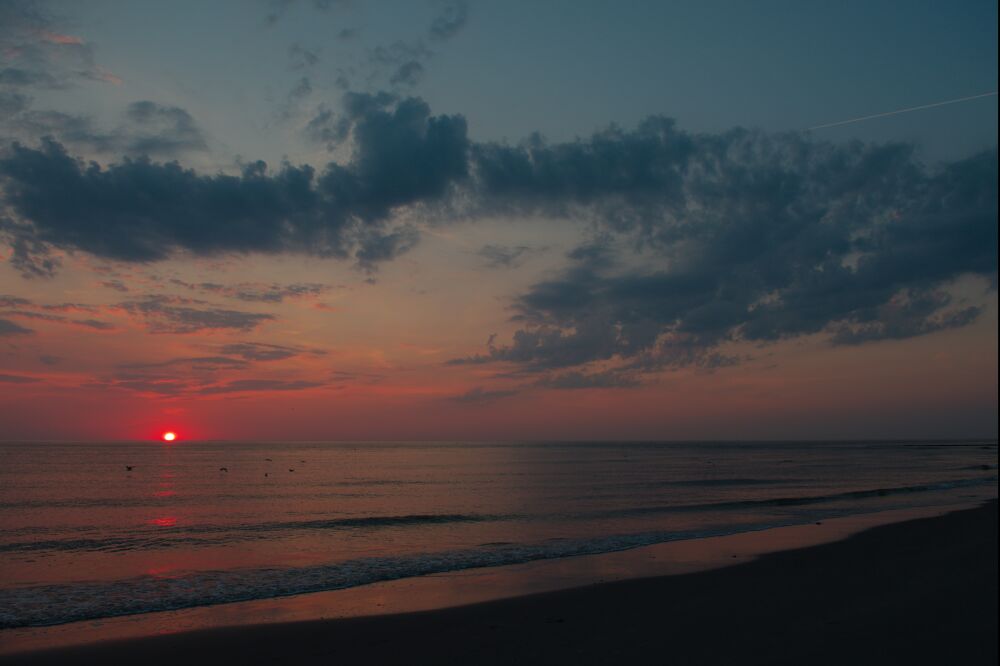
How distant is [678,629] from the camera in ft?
44.0

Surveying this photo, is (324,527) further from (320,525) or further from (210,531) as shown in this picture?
(210,531)

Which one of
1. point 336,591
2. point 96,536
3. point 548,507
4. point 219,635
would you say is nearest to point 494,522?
point 548,507

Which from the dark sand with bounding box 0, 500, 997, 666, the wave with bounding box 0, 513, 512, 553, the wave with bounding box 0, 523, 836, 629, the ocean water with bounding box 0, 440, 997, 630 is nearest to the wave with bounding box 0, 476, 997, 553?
the wave with bounding box 0, 513, 512, 553

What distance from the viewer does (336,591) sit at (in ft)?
64.1

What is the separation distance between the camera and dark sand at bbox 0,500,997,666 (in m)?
11.5

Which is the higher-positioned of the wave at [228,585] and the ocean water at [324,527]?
the wave at [228,585]

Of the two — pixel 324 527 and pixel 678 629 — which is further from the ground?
pixel 678 629

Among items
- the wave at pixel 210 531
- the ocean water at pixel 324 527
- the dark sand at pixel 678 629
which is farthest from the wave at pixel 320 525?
the dark sand at pixel 678 629

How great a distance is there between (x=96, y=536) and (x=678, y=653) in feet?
104

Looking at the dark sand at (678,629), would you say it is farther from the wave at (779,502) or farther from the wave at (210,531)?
the wave at (779,502)

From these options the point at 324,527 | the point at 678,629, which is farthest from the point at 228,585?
the point at 324,527

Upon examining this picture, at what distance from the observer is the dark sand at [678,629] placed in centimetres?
1150

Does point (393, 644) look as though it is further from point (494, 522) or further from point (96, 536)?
point (96, 536)

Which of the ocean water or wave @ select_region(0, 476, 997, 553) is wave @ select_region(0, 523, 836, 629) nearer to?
the ocean water
